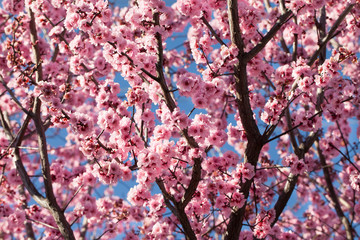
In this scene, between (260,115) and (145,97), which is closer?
(145,97)

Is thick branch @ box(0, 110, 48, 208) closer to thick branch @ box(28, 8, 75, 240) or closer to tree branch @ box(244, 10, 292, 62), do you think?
thick branch @ box(28, 8, 75, 240)

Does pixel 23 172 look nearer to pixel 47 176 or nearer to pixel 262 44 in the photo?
pixel 47 176

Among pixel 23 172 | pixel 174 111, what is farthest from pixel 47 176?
pixel 174 111

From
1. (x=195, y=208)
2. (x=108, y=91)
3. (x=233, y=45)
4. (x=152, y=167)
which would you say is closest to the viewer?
(x=152, y=167)

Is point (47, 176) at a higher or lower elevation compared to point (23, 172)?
lower

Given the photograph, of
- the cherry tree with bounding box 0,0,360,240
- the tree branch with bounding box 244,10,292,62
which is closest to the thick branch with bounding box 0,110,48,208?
the cherry tree with bounding box 0,0,360,240

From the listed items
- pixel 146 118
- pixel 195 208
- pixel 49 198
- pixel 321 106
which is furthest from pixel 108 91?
pixel 321 106

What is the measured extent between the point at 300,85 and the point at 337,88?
59.8 inches

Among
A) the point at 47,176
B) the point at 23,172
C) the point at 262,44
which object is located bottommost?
the point at 47,176

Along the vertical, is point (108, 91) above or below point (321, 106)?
below

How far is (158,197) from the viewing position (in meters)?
5.81

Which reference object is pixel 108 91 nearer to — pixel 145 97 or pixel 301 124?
pixel 145 97

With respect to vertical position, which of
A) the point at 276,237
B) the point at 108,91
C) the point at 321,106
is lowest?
the point at 276,237

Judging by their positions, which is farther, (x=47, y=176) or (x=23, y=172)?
(x=23, y=172)
